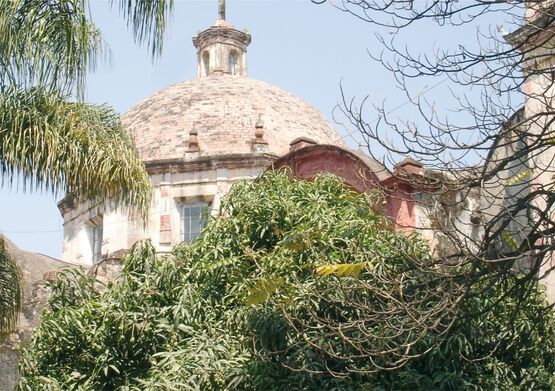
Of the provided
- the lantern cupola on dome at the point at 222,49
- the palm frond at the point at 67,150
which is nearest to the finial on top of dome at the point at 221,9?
the lantern cupola on dome at the point at 222,49

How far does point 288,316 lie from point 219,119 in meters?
18.5

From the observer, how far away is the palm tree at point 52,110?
37.1 feet

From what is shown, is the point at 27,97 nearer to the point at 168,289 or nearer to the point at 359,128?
the point at 168,289

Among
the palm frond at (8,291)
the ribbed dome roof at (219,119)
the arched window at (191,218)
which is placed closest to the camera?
the palm frond at (8,291)

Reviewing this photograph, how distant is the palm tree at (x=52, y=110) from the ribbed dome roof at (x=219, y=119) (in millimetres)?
16119

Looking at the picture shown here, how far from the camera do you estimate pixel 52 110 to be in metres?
11.7

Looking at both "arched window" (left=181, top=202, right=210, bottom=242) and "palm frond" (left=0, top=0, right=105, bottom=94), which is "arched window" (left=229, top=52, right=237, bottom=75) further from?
"palm frond" (left=0, top=0, right=105, bottom=94)

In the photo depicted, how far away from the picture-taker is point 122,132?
12.6 m

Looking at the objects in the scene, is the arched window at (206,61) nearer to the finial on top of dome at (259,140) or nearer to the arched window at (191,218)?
the finial on top of dome at (259,140)

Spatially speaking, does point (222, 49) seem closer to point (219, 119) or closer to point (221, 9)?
point (221, 9)

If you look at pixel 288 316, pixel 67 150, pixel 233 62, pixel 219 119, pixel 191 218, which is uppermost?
pixel 233 62

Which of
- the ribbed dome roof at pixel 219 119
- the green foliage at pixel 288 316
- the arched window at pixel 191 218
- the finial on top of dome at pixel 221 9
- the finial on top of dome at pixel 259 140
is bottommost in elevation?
the green foliage at pixel 288 316

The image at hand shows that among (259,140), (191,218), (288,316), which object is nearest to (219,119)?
(259,140)

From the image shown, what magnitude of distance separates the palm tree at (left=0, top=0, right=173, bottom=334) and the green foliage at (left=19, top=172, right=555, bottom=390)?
43.6 inches
